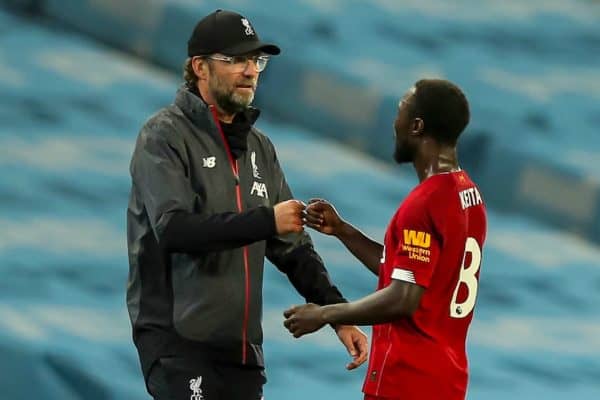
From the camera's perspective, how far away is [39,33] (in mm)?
7805

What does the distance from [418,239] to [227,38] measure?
2.41ft

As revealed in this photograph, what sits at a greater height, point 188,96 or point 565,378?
point 188,96

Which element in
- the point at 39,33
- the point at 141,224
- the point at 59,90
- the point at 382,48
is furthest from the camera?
the point at 382,48

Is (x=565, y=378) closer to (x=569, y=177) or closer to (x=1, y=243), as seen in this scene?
(x=569, y=177)

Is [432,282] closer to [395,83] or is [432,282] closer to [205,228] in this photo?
[205,228]

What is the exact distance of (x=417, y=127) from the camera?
3.32 m

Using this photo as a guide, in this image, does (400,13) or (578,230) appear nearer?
(578,230)

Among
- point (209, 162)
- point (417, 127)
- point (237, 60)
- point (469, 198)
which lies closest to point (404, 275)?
point (469, 198)

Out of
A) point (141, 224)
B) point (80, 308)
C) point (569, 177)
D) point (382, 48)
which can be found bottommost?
point (80, 308)

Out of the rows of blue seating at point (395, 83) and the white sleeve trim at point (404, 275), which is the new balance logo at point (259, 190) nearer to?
the white sleeve trim at point (404, 275)

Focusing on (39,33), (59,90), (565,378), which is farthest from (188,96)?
(39,33)

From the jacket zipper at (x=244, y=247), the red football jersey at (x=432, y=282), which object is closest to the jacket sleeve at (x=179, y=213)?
the jacket zipper at (x=244, y=247)

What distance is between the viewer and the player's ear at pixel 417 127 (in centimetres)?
331

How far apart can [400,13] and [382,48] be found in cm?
42
